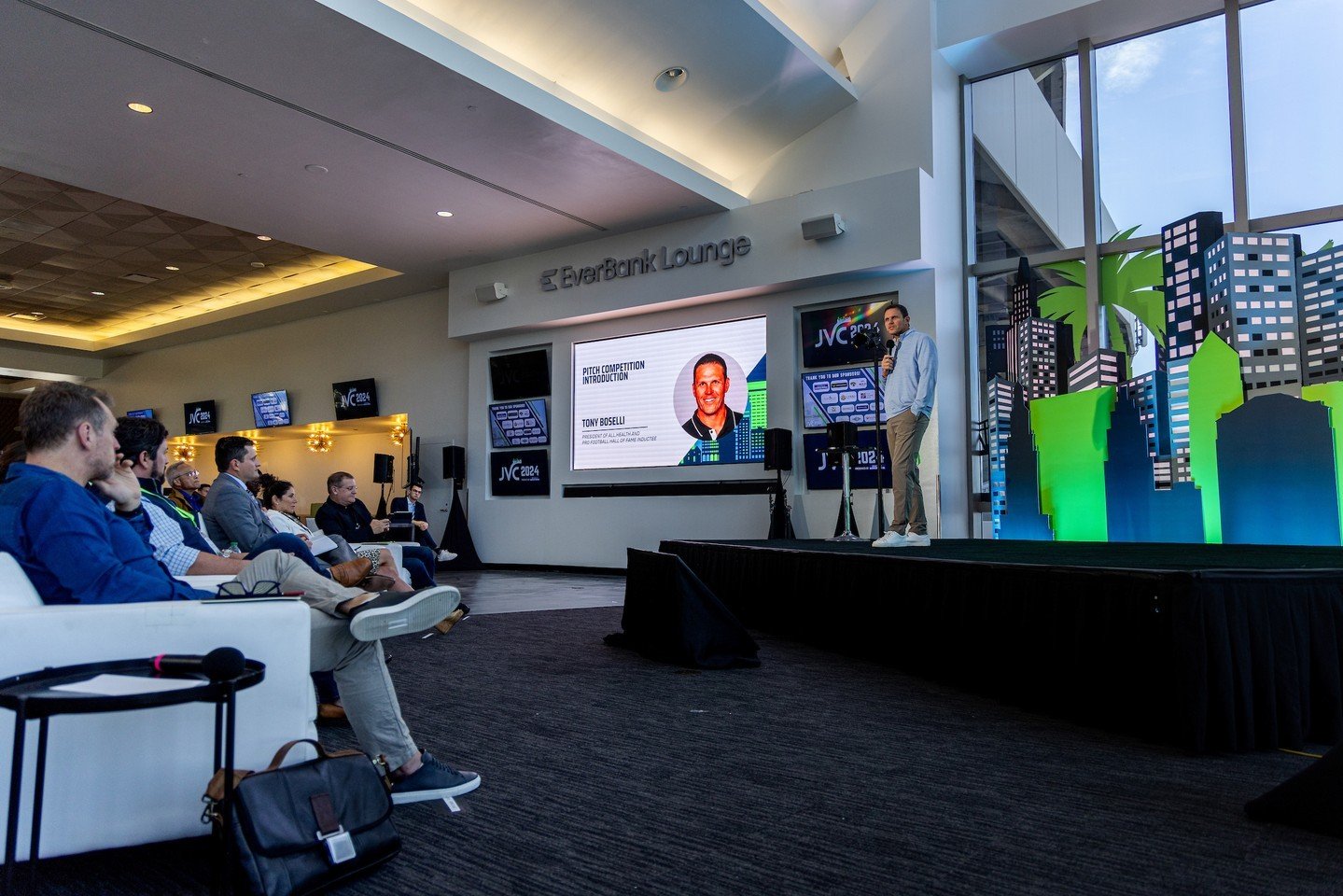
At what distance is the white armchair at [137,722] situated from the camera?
162cm

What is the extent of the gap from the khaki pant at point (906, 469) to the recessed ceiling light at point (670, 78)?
3.87 metres

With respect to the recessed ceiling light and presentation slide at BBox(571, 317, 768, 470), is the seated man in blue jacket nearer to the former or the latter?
the recessed ceiling light

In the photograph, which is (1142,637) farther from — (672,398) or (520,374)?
(520,374)

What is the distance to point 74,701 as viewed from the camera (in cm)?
132

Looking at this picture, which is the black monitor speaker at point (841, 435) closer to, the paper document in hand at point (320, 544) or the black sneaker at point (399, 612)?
the paper document in hand at point (320, 544)

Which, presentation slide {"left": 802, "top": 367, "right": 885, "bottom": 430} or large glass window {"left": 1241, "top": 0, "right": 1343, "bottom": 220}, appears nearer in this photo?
large glass window {"left": 1241, "top": 0, "right": 1343, "bottom": 220}

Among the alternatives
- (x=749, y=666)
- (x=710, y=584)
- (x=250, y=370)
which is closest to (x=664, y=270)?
(x=710, y=584)

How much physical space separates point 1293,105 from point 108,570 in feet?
27.2

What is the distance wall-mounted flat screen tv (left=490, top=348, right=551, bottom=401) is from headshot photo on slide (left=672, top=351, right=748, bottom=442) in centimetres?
178

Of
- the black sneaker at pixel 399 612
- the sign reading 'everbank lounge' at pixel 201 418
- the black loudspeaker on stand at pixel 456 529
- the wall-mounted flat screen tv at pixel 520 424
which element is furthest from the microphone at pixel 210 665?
the sign reading 'everbank lounge' at pixel 201 418

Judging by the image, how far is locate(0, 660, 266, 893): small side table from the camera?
1326mm

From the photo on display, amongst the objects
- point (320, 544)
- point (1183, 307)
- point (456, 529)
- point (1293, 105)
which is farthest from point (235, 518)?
point (1293, 105)

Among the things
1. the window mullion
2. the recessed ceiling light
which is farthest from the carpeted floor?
the recessed ceiling light

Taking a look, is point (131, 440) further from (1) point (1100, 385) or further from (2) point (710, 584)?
(1) point (1100, 385)
